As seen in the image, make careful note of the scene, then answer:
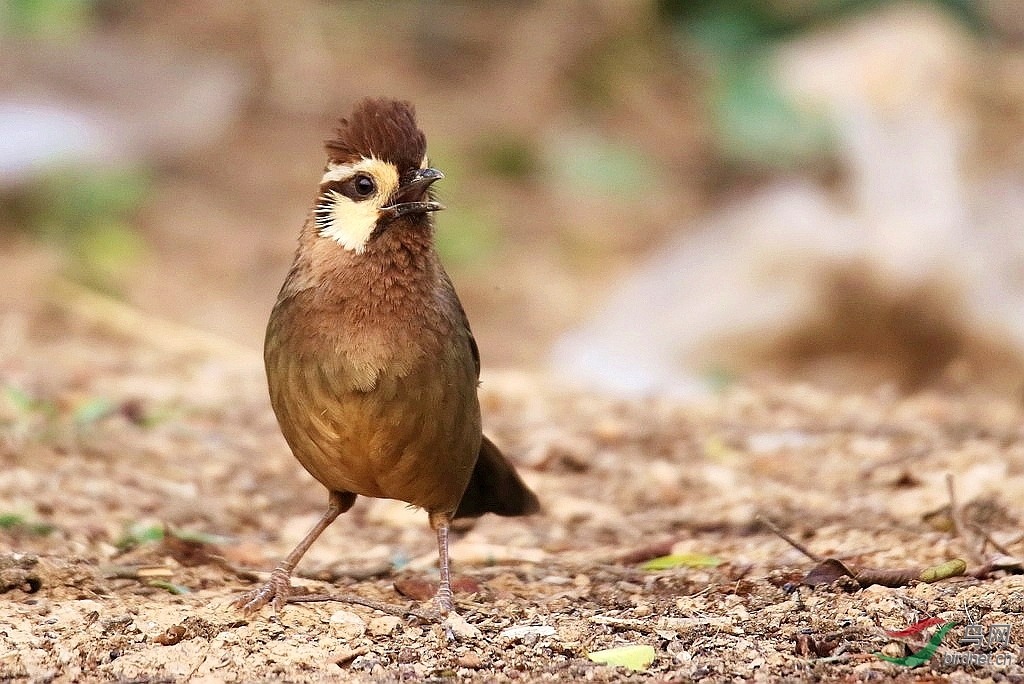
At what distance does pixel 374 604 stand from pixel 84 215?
6788mm

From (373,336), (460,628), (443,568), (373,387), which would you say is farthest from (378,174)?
(460,628)

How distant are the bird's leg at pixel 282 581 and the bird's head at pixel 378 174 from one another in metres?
0.89

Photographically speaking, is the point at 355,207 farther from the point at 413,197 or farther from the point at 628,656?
the point at 628,656

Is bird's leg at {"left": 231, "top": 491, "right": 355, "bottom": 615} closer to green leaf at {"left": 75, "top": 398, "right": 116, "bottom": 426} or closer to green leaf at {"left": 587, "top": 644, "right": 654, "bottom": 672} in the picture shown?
green leaf at {"left": 587, "top": 644, "right": 654, "bottom": 672}

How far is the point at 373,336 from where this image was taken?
3787 mm

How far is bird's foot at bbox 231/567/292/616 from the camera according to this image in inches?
147

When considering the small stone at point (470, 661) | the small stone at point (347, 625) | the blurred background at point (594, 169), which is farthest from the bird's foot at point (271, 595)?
the blurred background at point (594, 169)

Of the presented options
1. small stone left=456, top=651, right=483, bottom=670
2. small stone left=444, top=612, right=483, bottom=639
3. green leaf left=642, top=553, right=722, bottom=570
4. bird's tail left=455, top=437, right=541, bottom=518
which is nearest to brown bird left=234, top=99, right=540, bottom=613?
small stone left=444, top=612, right=483, bottom=639

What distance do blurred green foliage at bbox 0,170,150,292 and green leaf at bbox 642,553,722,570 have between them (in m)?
5.81

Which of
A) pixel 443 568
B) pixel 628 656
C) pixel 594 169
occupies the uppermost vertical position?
pixel 594 169

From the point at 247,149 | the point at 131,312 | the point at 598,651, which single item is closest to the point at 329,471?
the point at 598,651

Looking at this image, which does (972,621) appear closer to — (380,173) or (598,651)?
(598,651)

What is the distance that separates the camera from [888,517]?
480 cm

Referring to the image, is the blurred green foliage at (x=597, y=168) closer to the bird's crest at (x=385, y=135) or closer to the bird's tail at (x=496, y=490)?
the bird's tail at (x=496, y=490)
